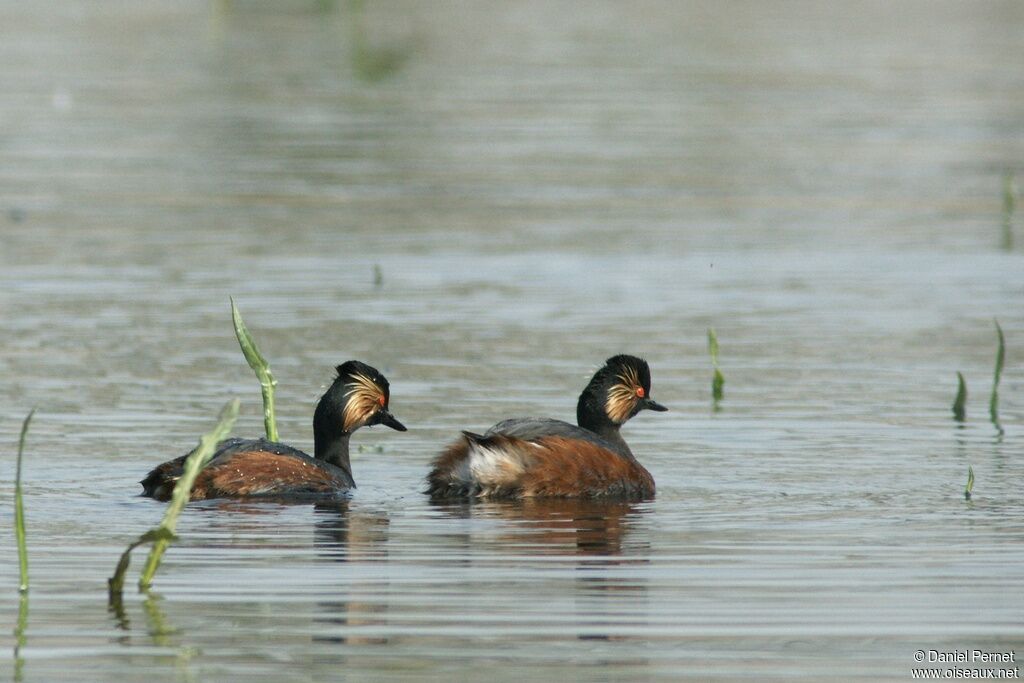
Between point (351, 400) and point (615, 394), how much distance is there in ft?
4.88

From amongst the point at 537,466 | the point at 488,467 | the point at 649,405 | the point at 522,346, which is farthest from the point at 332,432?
the point at 522,346

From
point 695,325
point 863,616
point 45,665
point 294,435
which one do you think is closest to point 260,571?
point 45,665

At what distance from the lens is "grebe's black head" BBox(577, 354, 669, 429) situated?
495 inches

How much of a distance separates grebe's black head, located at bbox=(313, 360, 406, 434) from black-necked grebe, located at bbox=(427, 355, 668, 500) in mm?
669

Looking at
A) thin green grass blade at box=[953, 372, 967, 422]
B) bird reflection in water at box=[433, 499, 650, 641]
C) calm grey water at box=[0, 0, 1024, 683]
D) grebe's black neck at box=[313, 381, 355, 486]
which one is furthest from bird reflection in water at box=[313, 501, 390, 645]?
thin green grass blade at box=[953, 372, 967, 422]

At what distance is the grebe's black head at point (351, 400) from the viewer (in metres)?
12.2

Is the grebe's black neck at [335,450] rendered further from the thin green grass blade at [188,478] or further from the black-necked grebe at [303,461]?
the thin green grass blade at [188,478]

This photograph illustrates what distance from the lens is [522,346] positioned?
16.7m

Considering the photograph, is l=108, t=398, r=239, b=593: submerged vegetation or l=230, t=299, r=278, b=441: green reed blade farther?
l=230, t=299, r=278, b=441: green reed blade

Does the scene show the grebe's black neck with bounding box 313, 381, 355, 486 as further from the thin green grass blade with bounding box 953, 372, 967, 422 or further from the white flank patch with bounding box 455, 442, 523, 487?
the thin green grass blade with bounding box 953, 372, 967, 422

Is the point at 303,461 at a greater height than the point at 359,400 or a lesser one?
lesser

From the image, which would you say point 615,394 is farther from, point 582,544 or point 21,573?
point 21,573

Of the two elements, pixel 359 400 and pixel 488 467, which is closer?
pixel 488 467

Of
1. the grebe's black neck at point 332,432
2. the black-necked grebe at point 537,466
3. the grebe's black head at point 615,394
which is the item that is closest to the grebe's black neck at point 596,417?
the grebe's black head at point 615,394
